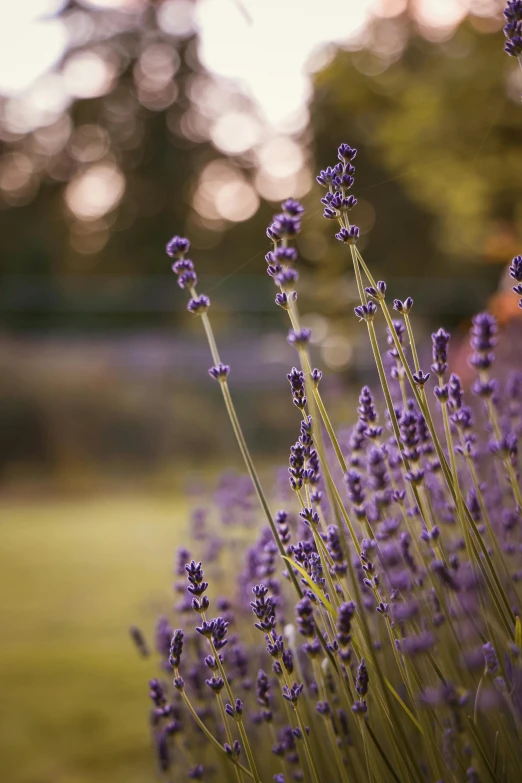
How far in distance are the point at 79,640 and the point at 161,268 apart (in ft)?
32.1

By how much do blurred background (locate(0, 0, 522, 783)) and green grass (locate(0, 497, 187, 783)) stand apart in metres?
0.01

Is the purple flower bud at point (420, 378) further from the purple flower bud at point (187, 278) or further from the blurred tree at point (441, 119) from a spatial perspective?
the blurred tree at point (441, 119)

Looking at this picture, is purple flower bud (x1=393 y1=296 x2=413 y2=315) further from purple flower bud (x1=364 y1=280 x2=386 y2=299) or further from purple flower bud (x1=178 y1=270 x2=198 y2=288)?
purple flower bud (x1=178 y1=270 x2=198 y2=288)

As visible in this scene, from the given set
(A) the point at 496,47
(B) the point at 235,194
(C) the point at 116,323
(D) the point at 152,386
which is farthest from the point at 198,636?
(B) the point at 235,194

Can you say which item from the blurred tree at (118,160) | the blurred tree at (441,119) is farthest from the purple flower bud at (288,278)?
the blurred tree at (118,160)

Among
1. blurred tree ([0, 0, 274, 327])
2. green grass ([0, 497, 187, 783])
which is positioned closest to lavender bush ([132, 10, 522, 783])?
green grass ([0, 497, 187, 783])

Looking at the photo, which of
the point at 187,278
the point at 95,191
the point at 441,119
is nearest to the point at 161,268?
the point at 95,191

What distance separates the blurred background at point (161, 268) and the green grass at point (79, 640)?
1 centimetres

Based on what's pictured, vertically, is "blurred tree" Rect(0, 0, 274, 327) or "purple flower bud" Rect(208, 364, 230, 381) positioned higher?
"blurred tree" Rect(0, 0, 274, 327)

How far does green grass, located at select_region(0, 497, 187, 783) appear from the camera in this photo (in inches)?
76.7

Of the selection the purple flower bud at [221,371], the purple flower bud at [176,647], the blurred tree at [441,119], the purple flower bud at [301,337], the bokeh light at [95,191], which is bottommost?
the purple flower bud at [176,647]

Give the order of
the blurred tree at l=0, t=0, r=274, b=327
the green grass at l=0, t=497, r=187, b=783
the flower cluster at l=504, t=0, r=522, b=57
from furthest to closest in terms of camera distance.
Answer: the blurred tree at l=0, t=0, r=274, b=327 < the green grass at l=0, t=497, r=187, b=783 < the flower cluster at l=504, t=0, r=522, b=57

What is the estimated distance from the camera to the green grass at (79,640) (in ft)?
6.39

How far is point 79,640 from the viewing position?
2.94 metres
